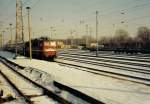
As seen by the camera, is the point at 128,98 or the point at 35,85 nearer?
the point at 128,98

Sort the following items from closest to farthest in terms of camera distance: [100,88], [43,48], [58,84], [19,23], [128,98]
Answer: [128,98], [100,88], [58,84], [43,48], [19,23]

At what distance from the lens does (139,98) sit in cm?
1088

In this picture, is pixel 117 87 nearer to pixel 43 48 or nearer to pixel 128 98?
pixel 128 98

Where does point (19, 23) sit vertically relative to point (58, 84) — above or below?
above

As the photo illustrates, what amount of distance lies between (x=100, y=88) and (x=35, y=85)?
412 cm

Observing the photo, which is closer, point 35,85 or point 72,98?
point 72,98

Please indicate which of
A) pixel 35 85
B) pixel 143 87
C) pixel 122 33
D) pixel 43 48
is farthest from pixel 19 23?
pixel 122 33

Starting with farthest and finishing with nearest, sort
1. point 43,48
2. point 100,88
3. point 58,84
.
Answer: point 43,48 → point 58,84 → point 100,88

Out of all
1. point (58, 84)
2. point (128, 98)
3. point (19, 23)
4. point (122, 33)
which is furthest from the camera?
point (122, 33)

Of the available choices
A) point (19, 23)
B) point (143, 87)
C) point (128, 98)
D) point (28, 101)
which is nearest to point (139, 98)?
point (128, 98)

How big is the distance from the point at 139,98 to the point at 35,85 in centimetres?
665

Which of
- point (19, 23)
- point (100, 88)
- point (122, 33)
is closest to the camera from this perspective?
point (100, 88)

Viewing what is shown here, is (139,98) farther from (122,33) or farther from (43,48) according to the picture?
(122,33)

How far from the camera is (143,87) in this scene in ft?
45.5
